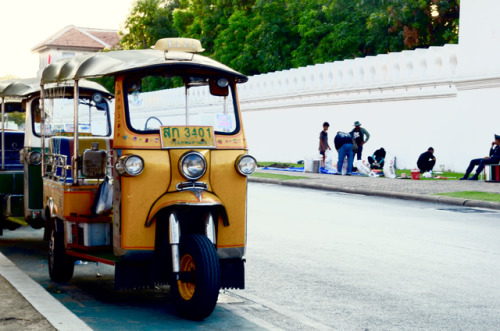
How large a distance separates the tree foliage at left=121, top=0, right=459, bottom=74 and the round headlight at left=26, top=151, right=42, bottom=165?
117 feet

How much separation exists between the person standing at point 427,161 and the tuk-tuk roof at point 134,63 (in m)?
20.0

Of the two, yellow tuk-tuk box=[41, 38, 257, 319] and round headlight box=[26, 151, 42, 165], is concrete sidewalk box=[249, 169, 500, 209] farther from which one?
yellow tuk-tuk box=[41, 38, 257, 319]

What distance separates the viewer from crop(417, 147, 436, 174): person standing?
27328 mm

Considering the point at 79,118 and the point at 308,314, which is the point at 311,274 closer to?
the point at 308,314

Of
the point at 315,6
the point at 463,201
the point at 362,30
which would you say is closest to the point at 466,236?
the point at 463,201

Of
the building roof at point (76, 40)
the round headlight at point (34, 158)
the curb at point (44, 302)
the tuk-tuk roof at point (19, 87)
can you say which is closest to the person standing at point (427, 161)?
the tuk-tuk roof at point (19, 87)

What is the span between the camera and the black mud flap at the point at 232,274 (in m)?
7.54

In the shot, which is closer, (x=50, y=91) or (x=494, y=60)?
(x=50, y=91)

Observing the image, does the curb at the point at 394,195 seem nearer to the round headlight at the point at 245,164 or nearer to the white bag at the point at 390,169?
the white bag at the point at 390,169

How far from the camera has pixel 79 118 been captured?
9.20m

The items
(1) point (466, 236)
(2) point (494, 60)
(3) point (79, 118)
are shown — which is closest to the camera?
(3) point (79, 118)

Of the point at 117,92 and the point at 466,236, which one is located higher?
the point at 117,92

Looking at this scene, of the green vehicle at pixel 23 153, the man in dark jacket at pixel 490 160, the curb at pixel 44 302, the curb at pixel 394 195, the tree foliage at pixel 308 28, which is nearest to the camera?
the curb at pixel 44 302

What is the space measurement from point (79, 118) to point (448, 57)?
2099cm
